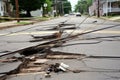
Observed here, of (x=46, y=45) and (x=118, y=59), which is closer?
(x=118, y=59)

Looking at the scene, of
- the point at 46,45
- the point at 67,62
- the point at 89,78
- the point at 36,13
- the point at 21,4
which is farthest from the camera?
the point at 36,13

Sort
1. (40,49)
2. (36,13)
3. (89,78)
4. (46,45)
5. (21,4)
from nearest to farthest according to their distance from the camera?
(89,78), (40,49), (46,45), (21,4), (36,13)

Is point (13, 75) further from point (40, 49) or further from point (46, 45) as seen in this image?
point (46, 45)

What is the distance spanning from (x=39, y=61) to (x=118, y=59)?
2208 mm

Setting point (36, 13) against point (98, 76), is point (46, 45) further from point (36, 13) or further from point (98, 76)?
point (36, 13)

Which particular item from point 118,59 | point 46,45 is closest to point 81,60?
point 118,59

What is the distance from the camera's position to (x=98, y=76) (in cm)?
694

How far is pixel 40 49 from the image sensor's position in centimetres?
1147

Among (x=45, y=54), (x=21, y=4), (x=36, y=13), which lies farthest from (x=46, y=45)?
(x=36, y=13)

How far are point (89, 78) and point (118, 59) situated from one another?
265cm

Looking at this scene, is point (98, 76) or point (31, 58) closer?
point (98, 76)

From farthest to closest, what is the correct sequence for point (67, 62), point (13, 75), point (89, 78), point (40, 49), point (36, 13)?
point (36, 13)
point (40, 49)
point (67, 62)
point (13, 75)
point (89, 78)

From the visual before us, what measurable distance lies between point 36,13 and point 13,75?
315ft

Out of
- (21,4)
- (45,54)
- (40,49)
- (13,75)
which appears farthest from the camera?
(21,4)
